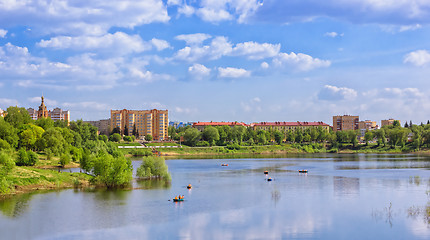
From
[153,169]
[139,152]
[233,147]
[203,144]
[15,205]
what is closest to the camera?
[15,205]

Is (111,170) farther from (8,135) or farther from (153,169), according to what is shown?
(8,135)

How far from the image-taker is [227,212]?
4425cm

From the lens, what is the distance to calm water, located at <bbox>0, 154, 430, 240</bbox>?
36.0 m

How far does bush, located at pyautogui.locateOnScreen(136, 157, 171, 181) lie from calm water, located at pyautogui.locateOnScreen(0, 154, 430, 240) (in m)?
3.48

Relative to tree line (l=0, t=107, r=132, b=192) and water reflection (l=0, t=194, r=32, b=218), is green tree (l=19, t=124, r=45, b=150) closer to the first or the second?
tree line (l=0, t=107, r=132, b=192)

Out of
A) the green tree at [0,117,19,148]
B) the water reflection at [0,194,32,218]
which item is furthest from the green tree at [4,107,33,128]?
the water reflection at [0,194,32,218]

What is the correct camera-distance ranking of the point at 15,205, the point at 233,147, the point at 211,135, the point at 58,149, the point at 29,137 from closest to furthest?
1. the point at 15,205
2. the point at 58,149
3. the point at 29,137
4. the point at 233,147
5. the point at 211,135

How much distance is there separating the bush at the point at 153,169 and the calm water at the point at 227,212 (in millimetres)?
3475

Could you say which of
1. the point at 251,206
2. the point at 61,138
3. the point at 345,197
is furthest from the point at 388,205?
the point at 61,138

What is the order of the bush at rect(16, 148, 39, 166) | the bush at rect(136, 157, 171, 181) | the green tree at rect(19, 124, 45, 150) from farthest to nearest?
1. the green tree at rect(19, 124, 45, 150)
2. the bush at rect(16, 148, 39, 166)
3. the bush at rect(136, 157, 171, 181)

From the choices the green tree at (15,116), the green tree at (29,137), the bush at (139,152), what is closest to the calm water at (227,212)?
the green tree at (29,137)

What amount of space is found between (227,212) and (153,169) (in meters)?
27.3

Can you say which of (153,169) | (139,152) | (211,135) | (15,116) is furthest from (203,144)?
(153,169)

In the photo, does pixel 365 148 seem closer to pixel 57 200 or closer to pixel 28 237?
pixel 57 200
